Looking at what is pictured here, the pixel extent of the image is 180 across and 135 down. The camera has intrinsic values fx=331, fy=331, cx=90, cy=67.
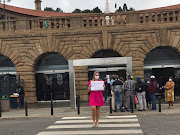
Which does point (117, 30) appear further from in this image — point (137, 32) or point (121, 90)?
point (121, 90)

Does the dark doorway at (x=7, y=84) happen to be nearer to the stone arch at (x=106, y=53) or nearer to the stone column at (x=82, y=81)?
the stone column at (x=82, y=81)

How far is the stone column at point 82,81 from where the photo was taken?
21844 mm

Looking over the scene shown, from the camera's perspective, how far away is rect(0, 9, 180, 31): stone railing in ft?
70.3

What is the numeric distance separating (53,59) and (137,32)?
6297 millimetres

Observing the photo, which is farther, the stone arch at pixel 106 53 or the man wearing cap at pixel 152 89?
the stone arch at pixel 106 53

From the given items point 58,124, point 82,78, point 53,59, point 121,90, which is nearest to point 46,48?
point 53,59

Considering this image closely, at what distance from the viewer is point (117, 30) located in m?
21.5

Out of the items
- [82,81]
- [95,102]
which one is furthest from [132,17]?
[95,102]

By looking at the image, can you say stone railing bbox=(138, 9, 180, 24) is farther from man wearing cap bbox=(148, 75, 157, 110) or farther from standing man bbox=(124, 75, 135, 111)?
standing man bbox=(124, 75, 135, 111)

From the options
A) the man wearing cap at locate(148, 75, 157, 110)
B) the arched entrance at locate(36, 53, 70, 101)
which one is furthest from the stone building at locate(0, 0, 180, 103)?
the man wearing cap at locate(148, 75, 157, 110)

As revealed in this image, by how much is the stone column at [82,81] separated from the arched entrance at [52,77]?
1678 millimetres

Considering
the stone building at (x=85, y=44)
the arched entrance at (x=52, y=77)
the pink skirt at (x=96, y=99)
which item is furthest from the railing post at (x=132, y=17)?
the pink skirt at (x=96, y=99)

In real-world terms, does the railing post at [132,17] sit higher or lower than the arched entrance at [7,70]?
higher

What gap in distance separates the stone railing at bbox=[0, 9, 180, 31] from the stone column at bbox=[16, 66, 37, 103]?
2837 mm
